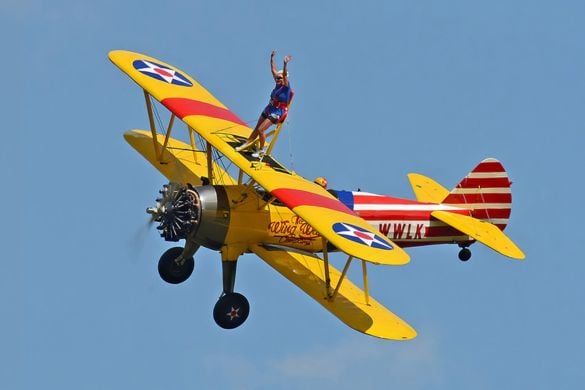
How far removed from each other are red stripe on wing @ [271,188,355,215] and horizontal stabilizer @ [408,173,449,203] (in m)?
4.65

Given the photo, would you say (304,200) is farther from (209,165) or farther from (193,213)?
(209,165)

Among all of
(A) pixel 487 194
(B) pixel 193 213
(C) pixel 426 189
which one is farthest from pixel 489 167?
(B) pixel 193 213

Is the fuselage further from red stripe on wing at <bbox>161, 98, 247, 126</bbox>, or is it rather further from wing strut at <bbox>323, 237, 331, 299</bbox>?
red stripe on wing at <bbox>161, 98, 247, 126</bbox>

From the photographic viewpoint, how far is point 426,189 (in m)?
28.8

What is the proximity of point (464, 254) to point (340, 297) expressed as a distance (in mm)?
4292

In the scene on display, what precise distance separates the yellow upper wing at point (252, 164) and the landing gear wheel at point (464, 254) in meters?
4.31

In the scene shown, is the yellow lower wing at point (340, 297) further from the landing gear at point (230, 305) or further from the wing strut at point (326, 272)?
the landing gear at point (230, 305)

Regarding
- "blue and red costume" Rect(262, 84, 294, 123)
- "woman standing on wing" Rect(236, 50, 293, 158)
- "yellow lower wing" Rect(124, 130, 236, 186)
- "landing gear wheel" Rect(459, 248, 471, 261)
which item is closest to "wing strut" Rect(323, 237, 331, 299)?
"woman standing on wing" Rect(236, 50, 293, 158)

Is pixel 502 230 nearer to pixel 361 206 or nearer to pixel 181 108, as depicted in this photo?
pixel 361 206

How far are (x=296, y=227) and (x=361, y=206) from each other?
1628 millimetres

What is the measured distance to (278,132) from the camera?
2467 cm

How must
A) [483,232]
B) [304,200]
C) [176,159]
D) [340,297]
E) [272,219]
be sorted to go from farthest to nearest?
1. [483,232]
2. [176,159]
3. [272,219]
4. [340,297]
5. [304,200]

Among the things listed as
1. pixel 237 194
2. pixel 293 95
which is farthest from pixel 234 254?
pixel 293 95

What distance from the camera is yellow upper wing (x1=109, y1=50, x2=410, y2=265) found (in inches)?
879
